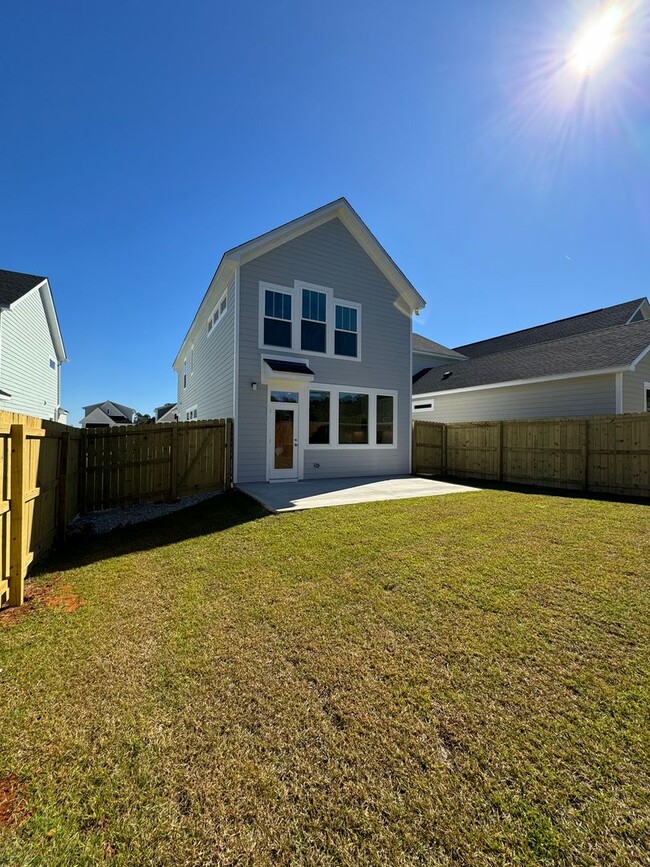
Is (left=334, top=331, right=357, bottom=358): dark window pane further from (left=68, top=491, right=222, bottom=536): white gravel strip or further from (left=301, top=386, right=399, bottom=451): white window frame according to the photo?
(left=68, top=491, right=222, bottom=536): white gravel strip

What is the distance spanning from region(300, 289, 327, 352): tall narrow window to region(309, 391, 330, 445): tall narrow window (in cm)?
144

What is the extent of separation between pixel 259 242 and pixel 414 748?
35.7 feet

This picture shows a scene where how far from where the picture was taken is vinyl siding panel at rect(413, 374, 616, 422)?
12008mm

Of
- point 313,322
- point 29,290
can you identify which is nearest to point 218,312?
point 313,322

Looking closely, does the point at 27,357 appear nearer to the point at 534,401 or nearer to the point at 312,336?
the point at 312,336

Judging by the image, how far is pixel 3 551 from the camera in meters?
3.46

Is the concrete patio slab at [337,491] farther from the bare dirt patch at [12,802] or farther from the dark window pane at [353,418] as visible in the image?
the bare dirt patch at [12,802]

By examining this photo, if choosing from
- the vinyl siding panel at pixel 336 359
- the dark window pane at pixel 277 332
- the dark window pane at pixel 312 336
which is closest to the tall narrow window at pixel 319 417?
the vinyl siding panel at pixel 336 359

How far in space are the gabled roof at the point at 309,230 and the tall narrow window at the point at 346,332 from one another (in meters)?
2.06

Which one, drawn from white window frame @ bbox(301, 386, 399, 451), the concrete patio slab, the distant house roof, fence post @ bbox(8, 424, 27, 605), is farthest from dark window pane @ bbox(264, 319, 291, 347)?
the distant house roof

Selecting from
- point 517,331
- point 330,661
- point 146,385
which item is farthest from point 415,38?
point 146,385

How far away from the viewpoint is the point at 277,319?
10594 mm

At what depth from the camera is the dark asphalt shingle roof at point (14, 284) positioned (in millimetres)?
12438

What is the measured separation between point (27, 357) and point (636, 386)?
73.5ft
